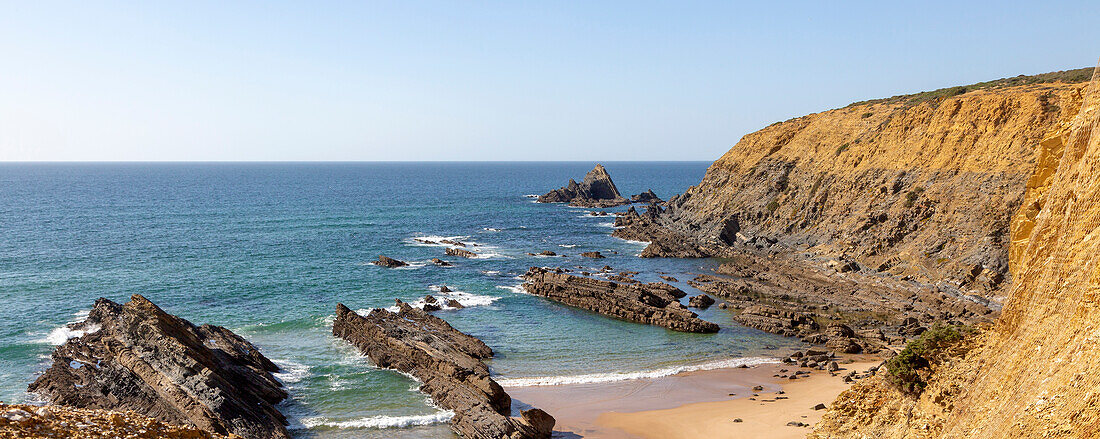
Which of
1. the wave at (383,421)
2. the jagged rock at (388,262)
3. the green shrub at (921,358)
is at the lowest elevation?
the wave at (383,421)

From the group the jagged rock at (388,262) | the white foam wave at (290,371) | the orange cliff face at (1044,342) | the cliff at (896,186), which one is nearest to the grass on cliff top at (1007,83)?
the cliff at (896,186)

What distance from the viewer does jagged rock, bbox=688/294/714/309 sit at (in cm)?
5266

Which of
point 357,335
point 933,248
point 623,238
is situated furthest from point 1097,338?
point 623,238

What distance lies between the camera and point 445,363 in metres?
35.9

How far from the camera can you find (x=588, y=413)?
32.5 meters

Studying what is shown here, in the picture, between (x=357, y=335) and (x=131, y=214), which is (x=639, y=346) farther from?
(x=131, y=214)

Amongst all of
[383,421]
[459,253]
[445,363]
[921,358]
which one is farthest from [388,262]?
[921,358]

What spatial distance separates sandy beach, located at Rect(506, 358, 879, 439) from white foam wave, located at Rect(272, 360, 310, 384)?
39.5 ft

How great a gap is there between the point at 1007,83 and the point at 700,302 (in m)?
48.4

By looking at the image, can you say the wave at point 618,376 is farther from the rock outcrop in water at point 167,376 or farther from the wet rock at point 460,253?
the wet rock at point 460,253

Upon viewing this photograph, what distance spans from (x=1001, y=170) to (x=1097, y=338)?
48382mm

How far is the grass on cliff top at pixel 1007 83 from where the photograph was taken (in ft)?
210

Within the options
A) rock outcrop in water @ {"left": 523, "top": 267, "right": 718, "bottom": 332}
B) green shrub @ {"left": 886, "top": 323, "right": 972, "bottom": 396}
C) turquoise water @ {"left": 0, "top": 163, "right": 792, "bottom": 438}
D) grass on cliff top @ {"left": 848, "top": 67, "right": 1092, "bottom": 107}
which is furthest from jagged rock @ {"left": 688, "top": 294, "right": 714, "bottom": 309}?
grass on cliff top @ {"left": 848, "top": 67, "right": 1092, "bottom": 107}

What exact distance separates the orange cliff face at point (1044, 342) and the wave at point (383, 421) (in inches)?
726
